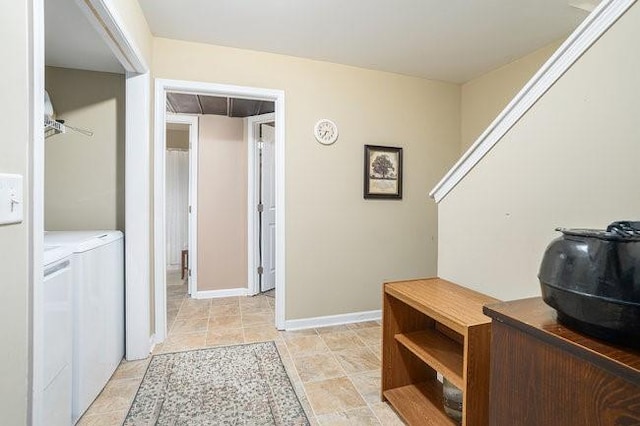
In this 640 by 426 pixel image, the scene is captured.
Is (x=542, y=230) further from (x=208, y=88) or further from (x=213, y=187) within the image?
(x=213, y=187)

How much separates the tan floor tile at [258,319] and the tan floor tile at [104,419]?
1.19m

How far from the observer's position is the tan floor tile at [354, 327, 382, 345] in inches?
92.5

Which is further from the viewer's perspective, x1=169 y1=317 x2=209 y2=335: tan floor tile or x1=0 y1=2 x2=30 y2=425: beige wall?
x1=169 y1=317 x2=209 y2=335: tan floor tile

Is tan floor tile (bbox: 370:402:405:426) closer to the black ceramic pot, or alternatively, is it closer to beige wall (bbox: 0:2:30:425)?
the black ceramic pot

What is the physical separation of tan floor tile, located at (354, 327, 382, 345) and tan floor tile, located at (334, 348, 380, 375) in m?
0.14

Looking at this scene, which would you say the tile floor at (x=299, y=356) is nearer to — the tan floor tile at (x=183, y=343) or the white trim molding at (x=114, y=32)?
the tan floor tile at (x=183, y=343)

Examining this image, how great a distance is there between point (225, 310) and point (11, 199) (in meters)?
2.52

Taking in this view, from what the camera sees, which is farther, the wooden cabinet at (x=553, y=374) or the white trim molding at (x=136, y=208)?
the white trim molding at (x=136, y=208)

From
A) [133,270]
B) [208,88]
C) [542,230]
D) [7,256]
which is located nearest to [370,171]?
[208,88]

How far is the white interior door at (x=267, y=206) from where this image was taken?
140 inches

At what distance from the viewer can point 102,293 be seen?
1682 millimetres

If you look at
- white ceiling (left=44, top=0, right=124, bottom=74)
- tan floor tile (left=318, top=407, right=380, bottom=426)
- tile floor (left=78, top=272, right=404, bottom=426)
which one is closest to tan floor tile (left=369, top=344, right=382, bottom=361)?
tile floor (left=78, top=272, right=404, bottom=426)

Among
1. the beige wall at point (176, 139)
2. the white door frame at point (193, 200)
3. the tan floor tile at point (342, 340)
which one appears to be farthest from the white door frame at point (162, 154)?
the beige wall at point (176, 139)

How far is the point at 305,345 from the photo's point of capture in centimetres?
229
